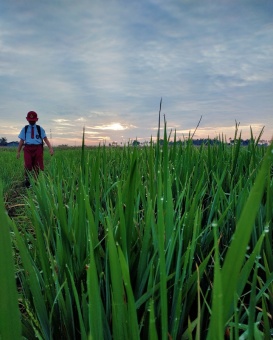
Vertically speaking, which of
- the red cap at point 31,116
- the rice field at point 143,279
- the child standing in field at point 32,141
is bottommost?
the rice field at point 143,279

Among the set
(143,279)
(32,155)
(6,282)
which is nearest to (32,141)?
(32,155)

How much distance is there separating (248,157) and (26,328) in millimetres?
1933

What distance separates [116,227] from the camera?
3.62ft

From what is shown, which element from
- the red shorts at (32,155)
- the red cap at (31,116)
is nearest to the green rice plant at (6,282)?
the red shorts at (32,155)

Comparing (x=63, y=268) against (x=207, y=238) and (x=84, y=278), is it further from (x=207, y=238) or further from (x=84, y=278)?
(x=207, y=238)

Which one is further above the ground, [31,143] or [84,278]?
[31,143]

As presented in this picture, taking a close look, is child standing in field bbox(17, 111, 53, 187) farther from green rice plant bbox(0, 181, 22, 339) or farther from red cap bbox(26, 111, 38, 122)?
green rice plant bbox(0, 181, 22, 339)

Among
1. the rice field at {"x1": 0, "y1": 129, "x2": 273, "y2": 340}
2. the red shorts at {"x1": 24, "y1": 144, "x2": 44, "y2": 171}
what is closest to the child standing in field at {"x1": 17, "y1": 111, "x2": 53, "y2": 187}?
the red shorts at {"x1": 24, "y1": 144, "x2": 44, "y2": 171}

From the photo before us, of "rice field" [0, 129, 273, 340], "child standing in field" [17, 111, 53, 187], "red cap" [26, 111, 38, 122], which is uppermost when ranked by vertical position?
"red cap" [26, 111, 38, 122]

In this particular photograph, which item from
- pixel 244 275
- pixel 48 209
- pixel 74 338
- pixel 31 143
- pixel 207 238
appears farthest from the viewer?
pixel 31 143

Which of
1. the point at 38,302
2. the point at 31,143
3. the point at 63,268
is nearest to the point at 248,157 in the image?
the point at 63,268

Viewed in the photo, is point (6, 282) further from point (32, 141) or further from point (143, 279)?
point (32, 141)

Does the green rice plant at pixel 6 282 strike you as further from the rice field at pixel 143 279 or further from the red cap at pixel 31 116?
the red cap at pixel 31 116

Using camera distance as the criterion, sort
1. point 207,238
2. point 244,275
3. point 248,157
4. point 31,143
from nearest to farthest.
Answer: point 244,275, point 207,238, point 248,157, point 31,143
